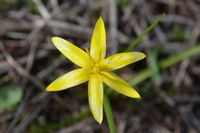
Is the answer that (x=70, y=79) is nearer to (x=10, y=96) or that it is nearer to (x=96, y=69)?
(x=96, y=69)

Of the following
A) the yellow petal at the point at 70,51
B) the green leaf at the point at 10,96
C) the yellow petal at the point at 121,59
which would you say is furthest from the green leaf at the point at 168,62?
the green leaf at the point at 10,96

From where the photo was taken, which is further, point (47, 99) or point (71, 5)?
point (71, 5)

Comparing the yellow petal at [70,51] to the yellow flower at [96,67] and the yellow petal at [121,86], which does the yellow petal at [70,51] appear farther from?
the yellow petal at [121,86]

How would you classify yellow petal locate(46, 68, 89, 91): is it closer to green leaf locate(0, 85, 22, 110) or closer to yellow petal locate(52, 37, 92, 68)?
yellow petal locate(52, 37, 92, 68)

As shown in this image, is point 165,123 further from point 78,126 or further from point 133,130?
point 78,126

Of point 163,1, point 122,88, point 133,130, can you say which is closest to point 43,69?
point 133,130

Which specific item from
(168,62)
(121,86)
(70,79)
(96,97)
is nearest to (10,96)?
(70,79)
